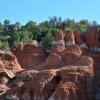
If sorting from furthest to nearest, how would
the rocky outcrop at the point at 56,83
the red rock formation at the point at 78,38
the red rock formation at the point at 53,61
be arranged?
the red rock formation at the point at 78,38
the red rock formation at the point at 53,61
the rocky outcrop at the point at 56,83

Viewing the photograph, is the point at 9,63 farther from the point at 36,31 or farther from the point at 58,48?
the point at 36,31

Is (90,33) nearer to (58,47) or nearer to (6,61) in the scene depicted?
(58,47)

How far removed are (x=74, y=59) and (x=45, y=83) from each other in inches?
295

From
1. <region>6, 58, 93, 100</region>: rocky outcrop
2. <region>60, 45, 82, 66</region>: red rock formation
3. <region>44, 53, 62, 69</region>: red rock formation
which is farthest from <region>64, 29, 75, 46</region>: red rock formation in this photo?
<region>6, 58, 93, 100</region>: rocky outcrop

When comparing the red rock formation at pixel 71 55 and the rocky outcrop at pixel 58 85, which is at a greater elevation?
the red rock formation at pixel 71 55

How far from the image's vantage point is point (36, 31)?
332ft

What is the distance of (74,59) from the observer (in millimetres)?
62156

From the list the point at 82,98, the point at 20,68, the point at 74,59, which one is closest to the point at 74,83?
the point at 82,98

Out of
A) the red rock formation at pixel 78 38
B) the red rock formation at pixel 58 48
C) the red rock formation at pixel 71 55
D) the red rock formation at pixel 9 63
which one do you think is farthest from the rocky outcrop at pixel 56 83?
the red rock formation at pixel 78 38

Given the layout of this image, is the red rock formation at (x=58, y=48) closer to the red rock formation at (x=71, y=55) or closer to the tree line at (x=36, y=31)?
the red rock formation at (x=71, y=55)

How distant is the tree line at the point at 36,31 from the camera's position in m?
83.4

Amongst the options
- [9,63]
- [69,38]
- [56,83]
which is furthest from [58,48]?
[56,83]

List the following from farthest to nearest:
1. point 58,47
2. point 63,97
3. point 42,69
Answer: point 58,47 < point 42,69 < point 63,97

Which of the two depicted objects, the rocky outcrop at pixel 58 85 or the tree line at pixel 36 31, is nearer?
the rocky outcrop at pixel 58 85
